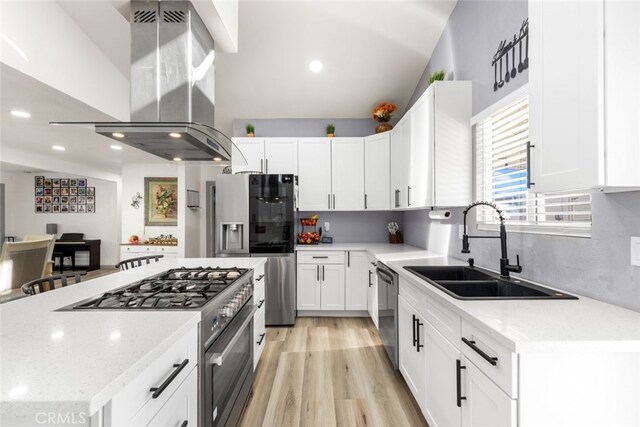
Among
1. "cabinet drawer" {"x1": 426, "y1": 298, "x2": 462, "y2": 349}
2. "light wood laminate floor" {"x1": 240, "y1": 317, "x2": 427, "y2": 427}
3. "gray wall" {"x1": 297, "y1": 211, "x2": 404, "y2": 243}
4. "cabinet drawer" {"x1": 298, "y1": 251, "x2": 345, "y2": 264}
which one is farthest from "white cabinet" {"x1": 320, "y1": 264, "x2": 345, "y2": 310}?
"cabinet drawer" {"x1": 426, "y1": 298, "x2": 462, "y2": 349}

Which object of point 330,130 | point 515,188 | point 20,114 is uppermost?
point 330,130

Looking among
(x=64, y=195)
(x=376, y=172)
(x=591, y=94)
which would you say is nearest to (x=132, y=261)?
(x=376, y=172)

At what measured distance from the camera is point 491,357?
1.07m

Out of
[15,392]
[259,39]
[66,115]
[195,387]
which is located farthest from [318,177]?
[15,392]

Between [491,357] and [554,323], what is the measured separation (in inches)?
10.0

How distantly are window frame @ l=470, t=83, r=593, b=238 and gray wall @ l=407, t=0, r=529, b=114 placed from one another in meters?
0.07

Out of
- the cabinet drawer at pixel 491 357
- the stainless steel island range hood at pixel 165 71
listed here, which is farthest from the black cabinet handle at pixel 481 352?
the stainless steel island range hood at pixel 165 71

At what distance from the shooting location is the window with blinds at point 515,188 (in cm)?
152

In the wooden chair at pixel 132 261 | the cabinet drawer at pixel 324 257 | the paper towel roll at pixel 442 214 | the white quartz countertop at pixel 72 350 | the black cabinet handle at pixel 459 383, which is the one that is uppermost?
the paper towel roll at pixel 442 214

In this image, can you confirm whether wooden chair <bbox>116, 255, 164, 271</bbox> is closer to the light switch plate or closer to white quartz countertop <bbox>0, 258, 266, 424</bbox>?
white quartz countertop <bbox>0, 258, 266, 424</bbox>

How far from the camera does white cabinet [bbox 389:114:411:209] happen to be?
316 centimetres

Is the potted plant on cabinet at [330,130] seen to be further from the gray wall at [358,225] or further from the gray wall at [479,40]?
the gray wall at [479,40]

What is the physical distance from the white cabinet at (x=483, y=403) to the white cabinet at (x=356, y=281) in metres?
2.53

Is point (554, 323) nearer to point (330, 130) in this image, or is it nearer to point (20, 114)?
point (330, 130)
